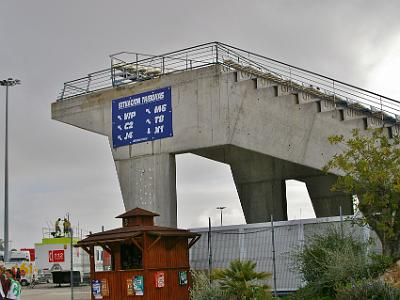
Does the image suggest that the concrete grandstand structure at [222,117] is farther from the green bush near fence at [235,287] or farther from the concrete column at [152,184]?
the green bush near fence at [235,287]

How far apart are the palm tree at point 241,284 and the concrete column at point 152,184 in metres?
11.1

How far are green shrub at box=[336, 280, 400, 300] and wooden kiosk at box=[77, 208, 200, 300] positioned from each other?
7.63m

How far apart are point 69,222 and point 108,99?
948 inches

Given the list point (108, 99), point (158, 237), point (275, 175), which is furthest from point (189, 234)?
point (275, 175)

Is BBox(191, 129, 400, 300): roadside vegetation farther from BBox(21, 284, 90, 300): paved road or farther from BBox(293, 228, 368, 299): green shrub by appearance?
BBox(21, 284, 90, 300): paved road

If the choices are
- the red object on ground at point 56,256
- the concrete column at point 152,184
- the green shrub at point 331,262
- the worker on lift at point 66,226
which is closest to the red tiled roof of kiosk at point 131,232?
the green shrub at point 331,262

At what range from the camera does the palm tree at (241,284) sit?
56.3 feet

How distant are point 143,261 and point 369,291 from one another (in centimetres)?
853

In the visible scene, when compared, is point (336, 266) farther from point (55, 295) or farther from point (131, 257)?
point (55, 295)

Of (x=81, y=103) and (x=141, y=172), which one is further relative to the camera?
(x=81, y=103)

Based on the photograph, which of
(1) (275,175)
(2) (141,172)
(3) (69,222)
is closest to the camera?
(2) (141,172)

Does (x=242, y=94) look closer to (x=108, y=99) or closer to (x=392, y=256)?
(x=108, y=99)

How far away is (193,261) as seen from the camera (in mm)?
25531

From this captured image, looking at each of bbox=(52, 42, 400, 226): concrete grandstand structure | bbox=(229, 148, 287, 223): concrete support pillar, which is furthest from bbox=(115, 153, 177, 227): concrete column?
bbox=(229, 148, 287, 223): concrete support pillar
